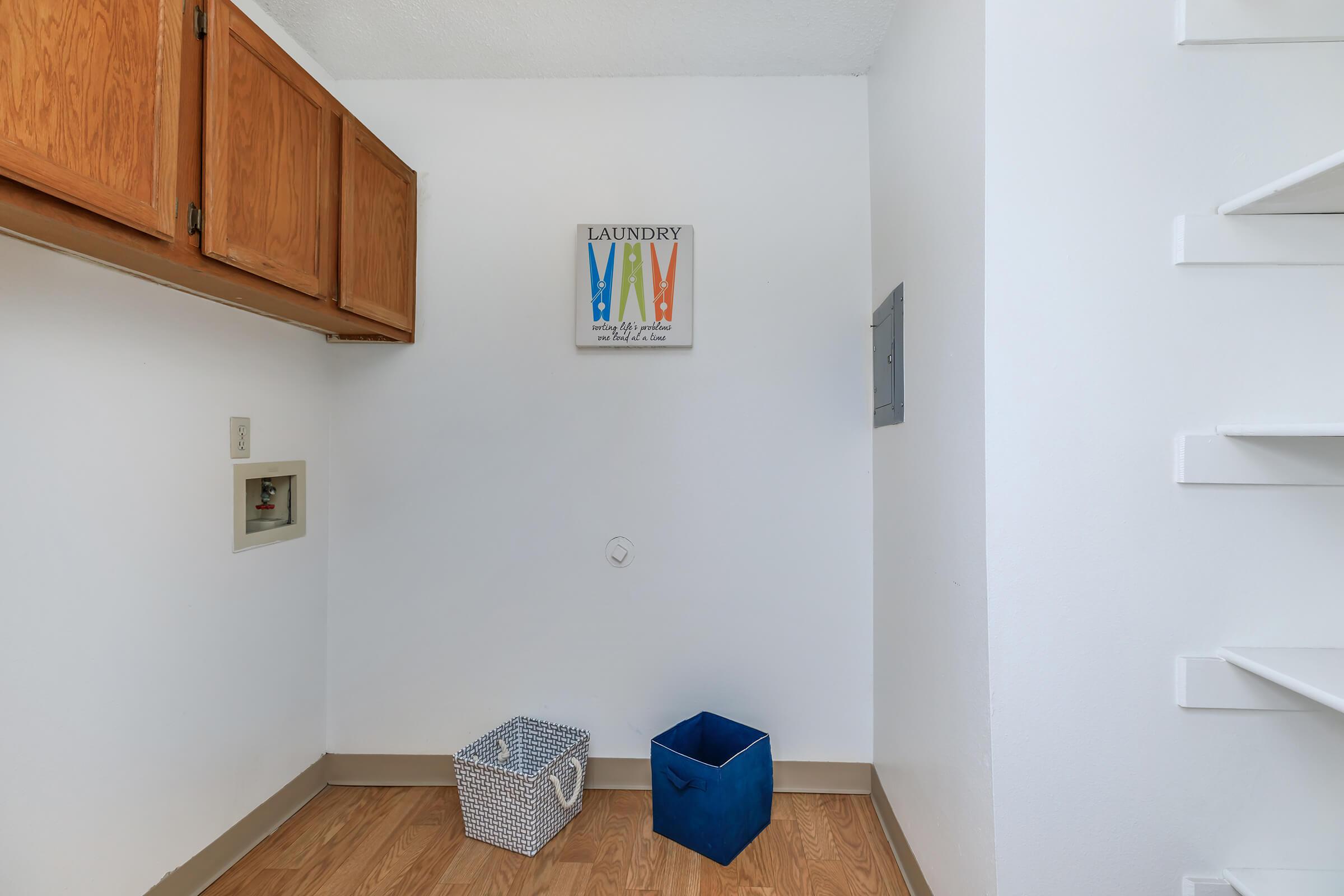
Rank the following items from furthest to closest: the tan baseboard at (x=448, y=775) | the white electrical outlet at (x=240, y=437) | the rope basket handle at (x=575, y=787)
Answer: the tan baseboard at (x=448, y=775), the rope basket handle at (x=575, y=787), the white electrical outlet at (x=240, y=437)

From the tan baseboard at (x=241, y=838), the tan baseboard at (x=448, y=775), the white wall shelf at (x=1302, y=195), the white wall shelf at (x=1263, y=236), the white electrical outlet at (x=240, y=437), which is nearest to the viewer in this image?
the white wall shelf at (x=1302, y=195)

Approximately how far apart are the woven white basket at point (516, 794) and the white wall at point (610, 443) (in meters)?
0.17

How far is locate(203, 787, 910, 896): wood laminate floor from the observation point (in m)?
1.66

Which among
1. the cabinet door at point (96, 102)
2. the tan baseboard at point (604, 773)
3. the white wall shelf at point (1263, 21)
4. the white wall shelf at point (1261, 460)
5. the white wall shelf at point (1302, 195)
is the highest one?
the white wall shelf at point (1263, 21)

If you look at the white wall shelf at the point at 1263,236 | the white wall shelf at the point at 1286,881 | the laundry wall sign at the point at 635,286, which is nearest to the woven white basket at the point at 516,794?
the laundry wall sign at the point at 635,286

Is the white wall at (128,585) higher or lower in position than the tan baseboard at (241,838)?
higher

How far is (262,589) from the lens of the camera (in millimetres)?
1873

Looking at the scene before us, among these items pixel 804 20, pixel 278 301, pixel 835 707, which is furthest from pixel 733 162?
pixel 835 707

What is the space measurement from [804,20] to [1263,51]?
3.77 ft

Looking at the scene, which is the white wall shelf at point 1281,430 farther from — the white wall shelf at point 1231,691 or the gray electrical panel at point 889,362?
the gray electrical panel at point 889,362

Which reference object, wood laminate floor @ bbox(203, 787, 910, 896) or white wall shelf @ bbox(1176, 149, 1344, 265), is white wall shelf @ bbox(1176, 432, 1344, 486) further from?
wood laminate floor @ bbox(203, 787, 910, 896)

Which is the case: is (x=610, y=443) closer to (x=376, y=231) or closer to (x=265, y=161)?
(x=376, y=231)

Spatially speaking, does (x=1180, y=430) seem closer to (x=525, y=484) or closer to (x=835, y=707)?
(x=835, y=707)

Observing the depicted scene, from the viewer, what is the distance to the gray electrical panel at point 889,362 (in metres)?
1.77
